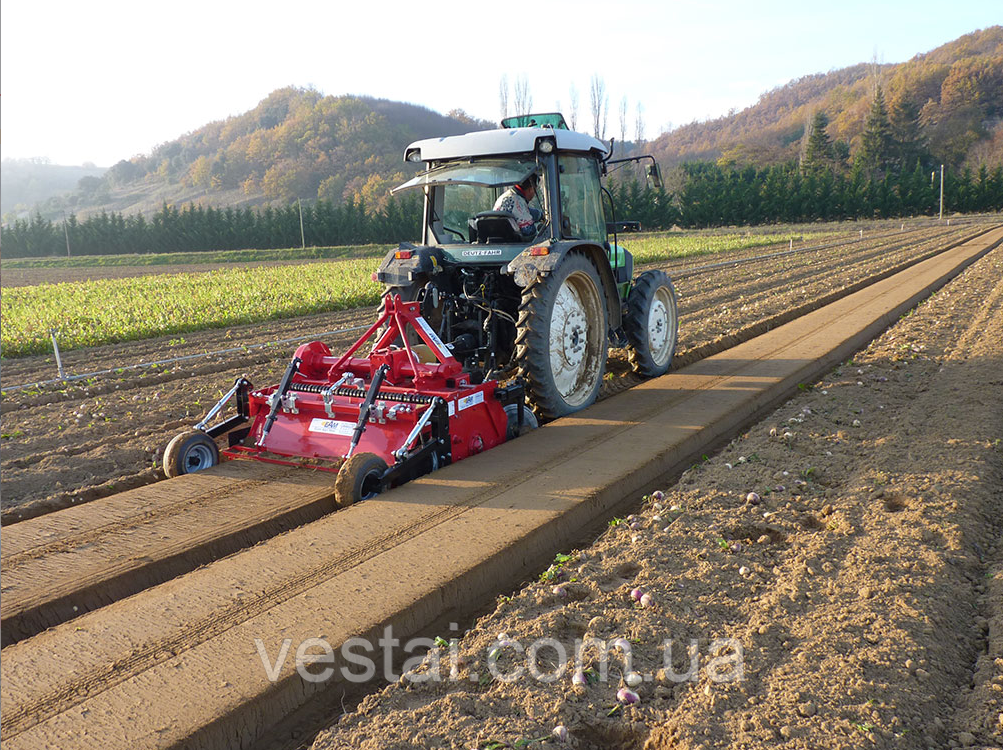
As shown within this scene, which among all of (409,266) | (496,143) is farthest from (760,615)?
(496,143)

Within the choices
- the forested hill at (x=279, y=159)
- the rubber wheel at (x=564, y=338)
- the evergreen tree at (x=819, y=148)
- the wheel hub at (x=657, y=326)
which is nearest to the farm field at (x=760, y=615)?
the rubber wheel at (x=564, y=338)

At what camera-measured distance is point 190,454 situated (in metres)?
5.10

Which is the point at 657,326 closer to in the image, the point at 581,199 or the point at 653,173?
the point at 653,173

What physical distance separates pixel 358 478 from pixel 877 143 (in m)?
75.8

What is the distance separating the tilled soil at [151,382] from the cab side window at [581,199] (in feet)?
5.24

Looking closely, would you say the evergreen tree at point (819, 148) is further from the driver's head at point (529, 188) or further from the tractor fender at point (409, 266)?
the tractor fender at point (409, 266)

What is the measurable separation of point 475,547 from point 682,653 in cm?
117

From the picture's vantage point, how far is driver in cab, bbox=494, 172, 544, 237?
6.23 metres

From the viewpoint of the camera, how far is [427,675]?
2.80m

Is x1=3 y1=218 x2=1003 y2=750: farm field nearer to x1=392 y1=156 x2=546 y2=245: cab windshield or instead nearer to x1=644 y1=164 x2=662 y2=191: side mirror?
x1=644 y1=164 x2=662 y2=191: side mirror

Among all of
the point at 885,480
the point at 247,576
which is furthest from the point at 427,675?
the point at 885,480

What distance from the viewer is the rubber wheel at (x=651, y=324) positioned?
7.37 metres

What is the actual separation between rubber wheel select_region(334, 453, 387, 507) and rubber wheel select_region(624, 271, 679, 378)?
11.8 feet

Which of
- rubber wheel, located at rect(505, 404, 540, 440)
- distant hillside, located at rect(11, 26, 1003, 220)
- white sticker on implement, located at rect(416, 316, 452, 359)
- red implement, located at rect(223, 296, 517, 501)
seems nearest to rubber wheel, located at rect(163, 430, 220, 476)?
red implement, located at rect(223, 296, 517, 501)
